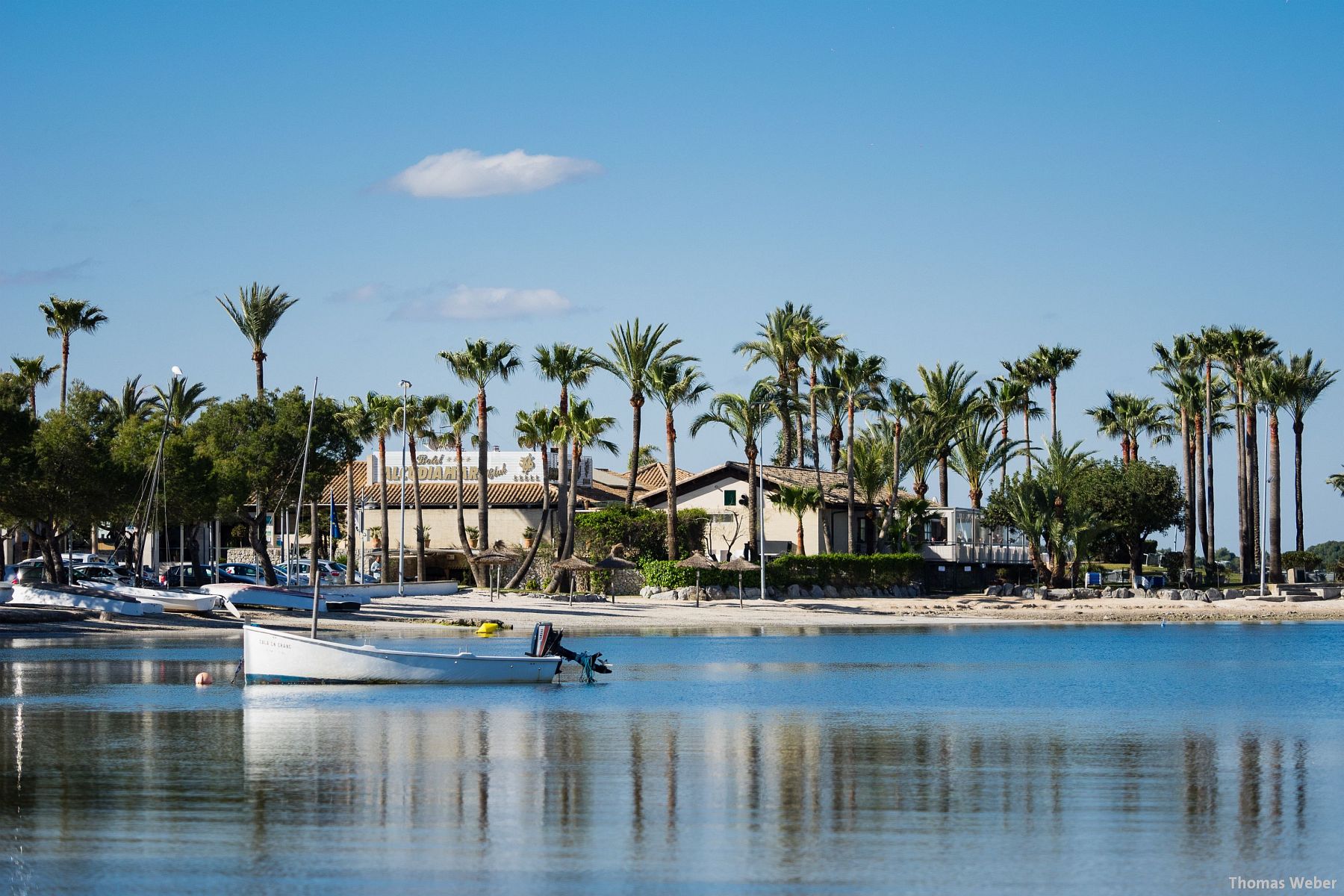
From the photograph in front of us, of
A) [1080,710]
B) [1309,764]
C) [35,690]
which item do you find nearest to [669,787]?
[1309,764]

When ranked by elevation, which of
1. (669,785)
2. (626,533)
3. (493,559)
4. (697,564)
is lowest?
(669,785)

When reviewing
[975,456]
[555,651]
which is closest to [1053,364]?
[975,456]

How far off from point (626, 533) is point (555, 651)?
147 ft

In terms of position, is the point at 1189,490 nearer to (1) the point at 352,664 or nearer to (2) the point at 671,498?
(2) the point at 671,498

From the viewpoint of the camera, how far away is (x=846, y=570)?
269ft

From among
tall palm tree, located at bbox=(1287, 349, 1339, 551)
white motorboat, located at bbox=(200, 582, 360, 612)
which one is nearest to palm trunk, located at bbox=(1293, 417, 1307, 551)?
tall palm tree, located at bbox=(1287, 349, 1339, 551)

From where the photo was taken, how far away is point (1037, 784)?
63.9 ft

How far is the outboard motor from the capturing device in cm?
3497

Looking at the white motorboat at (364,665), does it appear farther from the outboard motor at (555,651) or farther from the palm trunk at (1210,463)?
the palm trunk at (1210,463)

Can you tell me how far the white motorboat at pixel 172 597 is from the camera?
57.6 metres

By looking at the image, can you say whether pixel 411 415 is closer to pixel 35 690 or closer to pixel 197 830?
pixel 35 690

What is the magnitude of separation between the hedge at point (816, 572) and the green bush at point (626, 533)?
1.98m

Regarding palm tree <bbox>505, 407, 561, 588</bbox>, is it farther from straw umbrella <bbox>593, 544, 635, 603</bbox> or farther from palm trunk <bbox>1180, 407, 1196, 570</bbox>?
palm trunk <bbox>1180, 407, 1196, 570</bbox>

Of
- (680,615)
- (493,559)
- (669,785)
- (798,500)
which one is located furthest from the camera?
(798,500)
